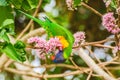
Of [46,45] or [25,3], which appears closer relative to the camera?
[46,45]

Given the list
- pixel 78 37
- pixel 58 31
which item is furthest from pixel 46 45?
pixel 78 37

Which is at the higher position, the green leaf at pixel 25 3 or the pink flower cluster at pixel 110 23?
the green leaf at pixel 25 3

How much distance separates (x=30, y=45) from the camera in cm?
104

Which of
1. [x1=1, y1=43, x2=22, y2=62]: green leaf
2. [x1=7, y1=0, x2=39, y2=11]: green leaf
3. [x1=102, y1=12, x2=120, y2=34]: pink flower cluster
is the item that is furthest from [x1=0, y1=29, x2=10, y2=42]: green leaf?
[x1=102, y1=12, x2=120, y2=34]: pink flower cluster

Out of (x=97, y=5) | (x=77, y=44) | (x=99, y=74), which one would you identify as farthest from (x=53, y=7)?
(x=77, y=44)

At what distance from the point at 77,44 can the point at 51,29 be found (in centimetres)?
15

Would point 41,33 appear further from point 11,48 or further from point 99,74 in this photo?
point 11,48

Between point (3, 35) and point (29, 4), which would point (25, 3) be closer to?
point (29, 4)

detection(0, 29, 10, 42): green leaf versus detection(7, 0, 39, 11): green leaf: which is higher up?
detection(7, 0, 39, 11): green leaf

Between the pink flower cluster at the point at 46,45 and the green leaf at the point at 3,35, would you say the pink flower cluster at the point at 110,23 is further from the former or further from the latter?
the green leaf at the point at 3,35

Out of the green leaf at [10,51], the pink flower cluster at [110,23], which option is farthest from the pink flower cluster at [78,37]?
the green leaf at [10,51]

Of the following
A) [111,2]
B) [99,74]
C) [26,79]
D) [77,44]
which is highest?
[111,2]

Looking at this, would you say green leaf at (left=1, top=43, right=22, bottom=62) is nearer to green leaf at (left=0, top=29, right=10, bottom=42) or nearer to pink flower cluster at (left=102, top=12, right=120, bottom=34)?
green leaf at (left=0, top=29, right=10, bottom=42)

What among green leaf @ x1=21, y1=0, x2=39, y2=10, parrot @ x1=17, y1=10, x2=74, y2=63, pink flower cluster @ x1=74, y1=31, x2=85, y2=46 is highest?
green leaf @ x1=21, y1=0, x2=39, y2=10
